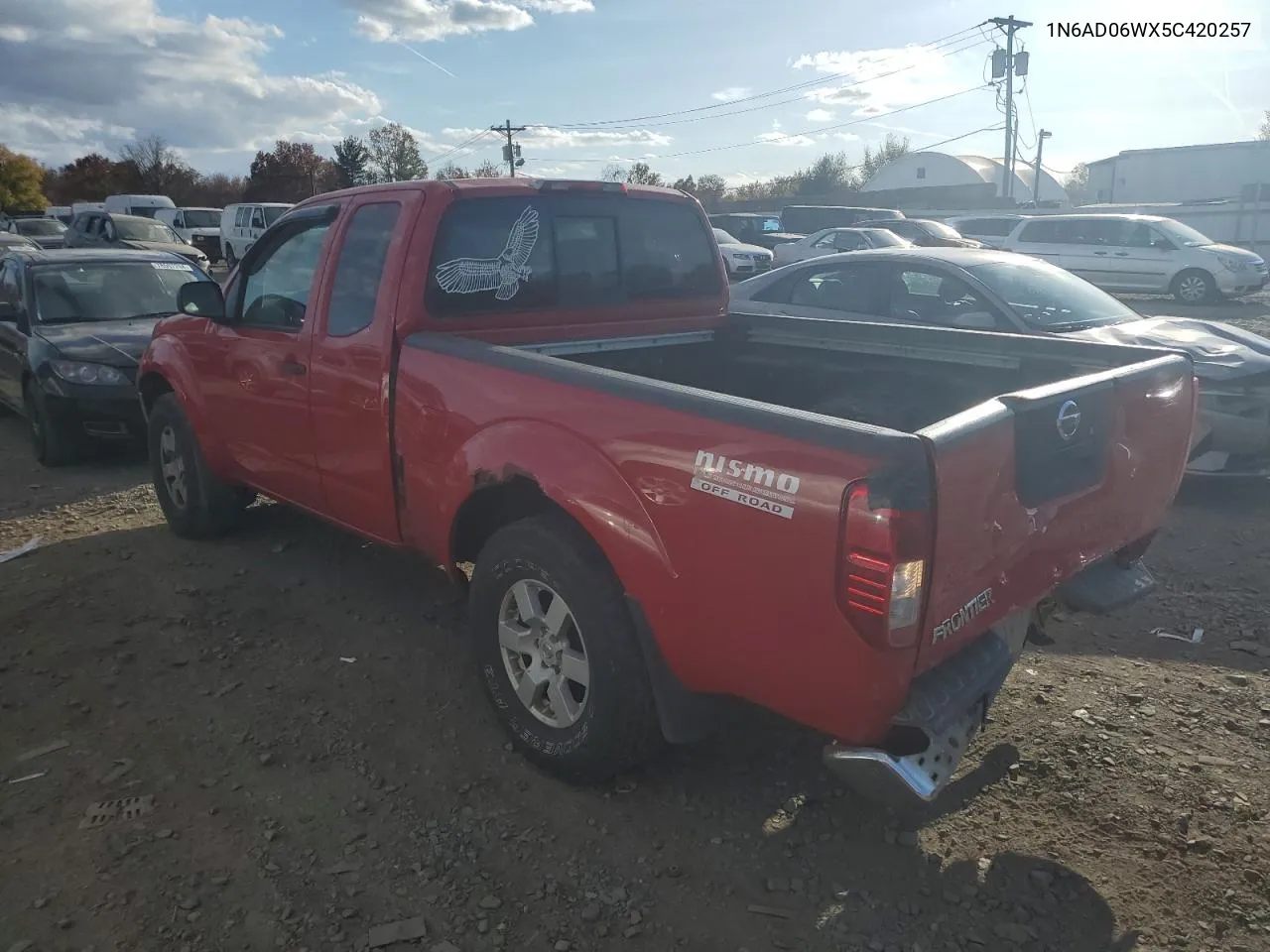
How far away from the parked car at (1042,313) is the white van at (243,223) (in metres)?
23.6

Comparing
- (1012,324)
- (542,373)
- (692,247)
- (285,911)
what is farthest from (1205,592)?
(285,911)

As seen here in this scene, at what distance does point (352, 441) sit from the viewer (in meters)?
4.12

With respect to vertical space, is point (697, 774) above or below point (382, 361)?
below

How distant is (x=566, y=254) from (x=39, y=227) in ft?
99.2

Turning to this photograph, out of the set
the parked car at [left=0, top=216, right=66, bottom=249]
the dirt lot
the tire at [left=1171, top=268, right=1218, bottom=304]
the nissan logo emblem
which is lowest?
the dirt lot

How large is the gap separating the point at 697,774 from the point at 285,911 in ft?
4.63

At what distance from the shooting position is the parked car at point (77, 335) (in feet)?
24.7

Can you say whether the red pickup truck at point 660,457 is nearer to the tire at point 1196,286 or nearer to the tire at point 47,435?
the tire at point 47,435

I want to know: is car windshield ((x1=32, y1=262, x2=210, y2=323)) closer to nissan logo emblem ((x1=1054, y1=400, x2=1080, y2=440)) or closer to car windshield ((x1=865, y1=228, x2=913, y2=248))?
nissan logo emblem ((x1=1054, y1=400, x2=1080, y2=440))

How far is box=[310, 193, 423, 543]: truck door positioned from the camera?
3.89m

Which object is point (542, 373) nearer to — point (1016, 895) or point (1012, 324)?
point (1016, 895)

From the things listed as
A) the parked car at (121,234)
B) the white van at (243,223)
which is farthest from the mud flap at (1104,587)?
the white van at (243,223)

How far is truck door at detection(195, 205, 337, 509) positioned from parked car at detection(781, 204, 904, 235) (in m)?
24.3

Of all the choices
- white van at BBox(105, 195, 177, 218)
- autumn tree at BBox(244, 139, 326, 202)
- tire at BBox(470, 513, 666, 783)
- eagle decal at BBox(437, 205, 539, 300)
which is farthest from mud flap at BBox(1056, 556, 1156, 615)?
autumn tree at BBox(244, 139, 326, 202)
